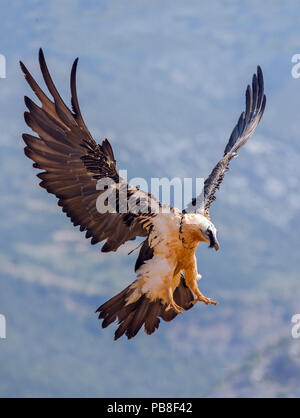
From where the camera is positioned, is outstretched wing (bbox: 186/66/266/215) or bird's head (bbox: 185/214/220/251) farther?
outstretched wing (bbox: 186/66/266/215)

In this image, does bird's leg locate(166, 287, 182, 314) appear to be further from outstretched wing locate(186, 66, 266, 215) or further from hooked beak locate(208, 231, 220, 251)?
outstretched wing locate(186, 66, 266, 215)

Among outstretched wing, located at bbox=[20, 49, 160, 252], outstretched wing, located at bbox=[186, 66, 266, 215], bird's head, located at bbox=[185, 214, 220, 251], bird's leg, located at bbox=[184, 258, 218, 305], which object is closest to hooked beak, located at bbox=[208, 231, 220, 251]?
bird's head, located at bbox=[185, 214, 220, 251]

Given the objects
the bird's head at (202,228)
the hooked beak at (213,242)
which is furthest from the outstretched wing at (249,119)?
the hooked beak at (213,242)

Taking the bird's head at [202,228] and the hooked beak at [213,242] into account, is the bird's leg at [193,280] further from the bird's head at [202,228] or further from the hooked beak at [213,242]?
the hooked beak at [213,242]

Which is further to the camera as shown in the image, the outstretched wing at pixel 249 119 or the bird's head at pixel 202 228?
the outstretched wing at pixel 249 119

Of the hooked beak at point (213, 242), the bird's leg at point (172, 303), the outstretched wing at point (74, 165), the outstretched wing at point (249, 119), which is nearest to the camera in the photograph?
the hooked beak at point (213, 242)

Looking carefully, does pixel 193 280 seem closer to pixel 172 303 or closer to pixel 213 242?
pixel 172 303

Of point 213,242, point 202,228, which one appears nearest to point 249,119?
point 202,228
